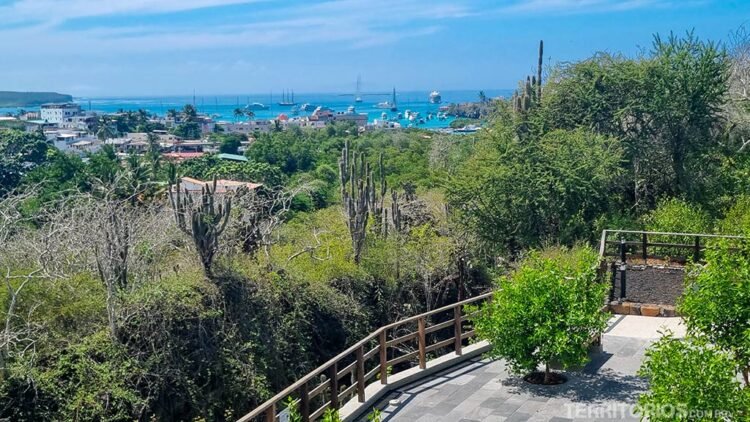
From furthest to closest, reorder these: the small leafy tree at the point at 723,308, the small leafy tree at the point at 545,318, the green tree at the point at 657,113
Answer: the green tree at the point at 657,113, the small leafy tree at the point at 545,318, the small leafy tree at the point at 723,308

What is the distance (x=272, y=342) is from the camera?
15.6m

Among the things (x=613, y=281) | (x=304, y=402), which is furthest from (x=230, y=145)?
(x=304, y=402)

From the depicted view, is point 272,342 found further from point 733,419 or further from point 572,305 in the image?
point 733,419

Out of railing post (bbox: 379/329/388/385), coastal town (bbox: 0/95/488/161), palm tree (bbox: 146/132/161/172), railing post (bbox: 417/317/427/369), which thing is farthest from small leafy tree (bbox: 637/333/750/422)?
coastal town (bbox: 0/95/488/161)

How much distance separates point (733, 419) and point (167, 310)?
35.6ft

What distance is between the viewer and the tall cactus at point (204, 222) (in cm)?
1503

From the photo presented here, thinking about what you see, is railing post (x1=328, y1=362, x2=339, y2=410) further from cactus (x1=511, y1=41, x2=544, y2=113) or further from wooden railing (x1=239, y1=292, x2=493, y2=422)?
cactus (x1=511, y1=41, x2=544, y2=113)

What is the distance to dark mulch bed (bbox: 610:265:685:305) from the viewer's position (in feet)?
41.0

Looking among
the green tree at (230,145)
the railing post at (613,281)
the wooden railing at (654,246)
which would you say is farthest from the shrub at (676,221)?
the green tree at (230,145)

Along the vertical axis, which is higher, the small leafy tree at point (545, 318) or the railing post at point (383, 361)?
the small leafy tree at point (545, 318)

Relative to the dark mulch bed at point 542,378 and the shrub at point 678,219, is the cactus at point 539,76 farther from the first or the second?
the dark mulch bed at point 542,378

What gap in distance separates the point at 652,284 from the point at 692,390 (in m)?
8.02

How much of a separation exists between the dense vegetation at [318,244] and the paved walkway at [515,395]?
4.79ft

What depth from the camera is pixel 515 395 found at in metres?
8.35
